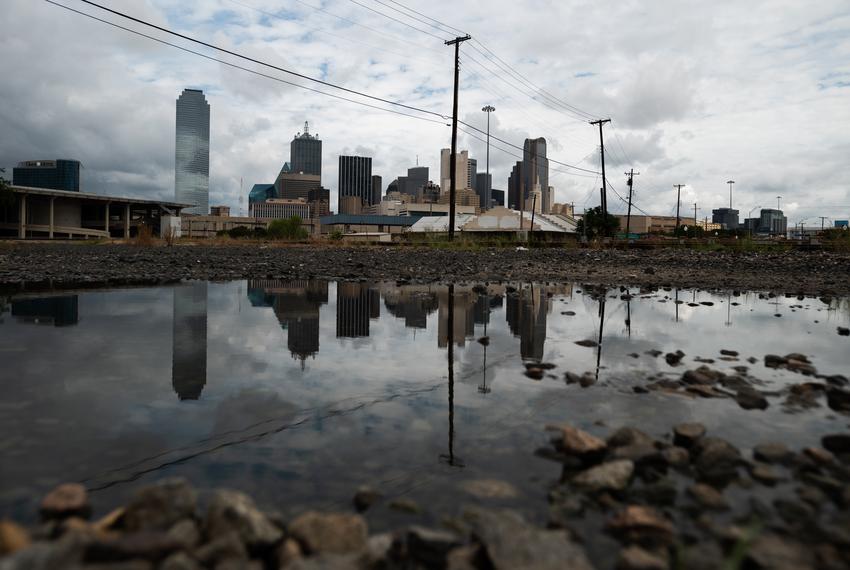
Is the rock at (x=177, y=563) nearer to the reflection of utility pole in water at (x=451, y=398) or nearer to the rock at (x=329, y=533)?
the rock at (x=329, y=533)

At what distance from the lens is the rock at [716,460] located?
2547 mm

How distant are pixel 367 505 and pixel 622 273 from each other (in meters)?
15.0

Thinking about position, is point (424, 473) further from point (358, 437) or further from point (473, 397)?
point (473, 397)

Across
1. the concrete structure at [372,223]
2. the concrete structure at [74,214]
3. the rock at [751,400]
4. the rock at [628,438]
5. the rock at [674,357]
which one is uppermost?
the concrete structure at [372,223]

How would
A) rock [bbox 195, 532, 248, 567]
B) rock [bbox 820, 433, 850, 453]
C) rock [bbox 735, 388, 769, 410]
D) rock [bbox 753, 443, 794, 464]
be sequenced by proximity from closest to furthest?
rock [bbox 195, 532, 248, 567]
rock [bbox 753, 443, 794, 464]
rock [bbox 820, 433, 850, 453]
rock [bbox 735, 388, 769, 410]

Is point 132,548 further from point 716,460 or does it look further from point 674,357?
point 674,357

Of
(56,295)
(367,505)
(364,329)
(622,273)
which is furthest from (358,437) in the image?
(622,273)

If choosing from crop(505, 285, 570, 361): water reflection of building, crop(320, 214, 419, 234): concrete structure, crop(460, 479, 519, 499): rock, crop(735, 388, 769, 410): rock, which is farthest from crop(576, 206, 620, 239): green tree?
crop(460, 479, 519, 499): rock

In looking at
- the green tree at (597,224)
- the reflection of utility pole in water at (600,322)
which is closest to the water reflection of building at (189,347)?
the reflection of utility pole in water at (600,322)

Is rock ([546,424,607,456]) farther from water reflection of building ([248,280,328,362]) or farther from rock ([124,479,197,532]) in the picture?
water reflection of building ([248,280,328,362])

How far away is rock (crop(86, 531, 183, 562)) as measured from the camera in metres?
1.60

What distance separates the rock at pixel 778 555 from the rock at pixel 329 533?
133 cm

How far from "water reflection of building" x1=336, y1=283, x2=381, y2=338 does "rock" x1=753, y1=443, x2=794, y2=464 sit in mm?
4155

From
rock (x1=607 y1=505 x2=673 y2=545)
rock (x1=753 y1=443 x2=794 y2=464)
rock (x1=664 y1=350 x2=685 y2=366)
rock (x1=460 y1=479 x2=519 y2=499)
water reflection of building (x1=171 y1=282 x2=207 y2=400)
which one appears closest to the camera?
rock (x1=607 y1=505 x2=673 y2=545)
